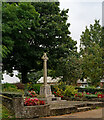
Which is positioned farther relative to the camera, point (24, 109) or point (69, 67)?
point (69, 67)

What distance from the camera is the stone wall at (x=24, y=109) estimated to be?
1031cm

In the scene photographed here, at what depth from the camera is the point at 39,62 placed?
85.2ft

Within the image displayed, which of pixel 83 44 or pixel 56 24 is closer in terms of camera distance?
pixel 56 24

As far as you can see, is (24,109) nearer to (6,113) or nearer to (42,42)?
(6,113)

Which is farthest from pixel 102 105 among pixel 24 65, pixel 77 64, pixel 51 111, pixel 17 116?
pixel 77 64

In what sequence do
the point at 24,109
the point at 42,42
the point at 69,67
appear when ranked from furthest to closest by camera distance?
the point at 69,67, the point at 42,42, the point at 24,109

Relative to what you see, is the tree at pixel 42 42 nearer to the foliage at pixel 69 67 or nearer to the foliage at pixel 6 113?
the foliage at pixel 69 67

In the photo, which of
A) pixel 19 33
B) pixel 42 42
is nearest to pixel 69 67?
pixel 42 42

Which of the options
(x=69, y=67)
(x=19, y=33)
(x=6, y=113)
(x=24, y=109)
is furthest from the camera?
(x=69, y=67)

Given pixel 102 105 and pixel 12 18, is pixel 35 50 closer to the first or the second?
pixel 12 18

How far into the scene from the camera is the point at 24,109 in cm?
1036

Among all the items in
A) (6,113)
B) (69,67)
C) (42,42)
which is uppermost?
(42,42)

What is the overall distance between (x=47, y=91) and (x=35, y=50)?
29.8 ft

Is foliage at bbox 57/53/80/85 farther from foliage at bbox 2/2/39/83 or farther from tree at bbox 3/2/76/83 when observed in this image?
foliage at bbox 2/2/39/83
